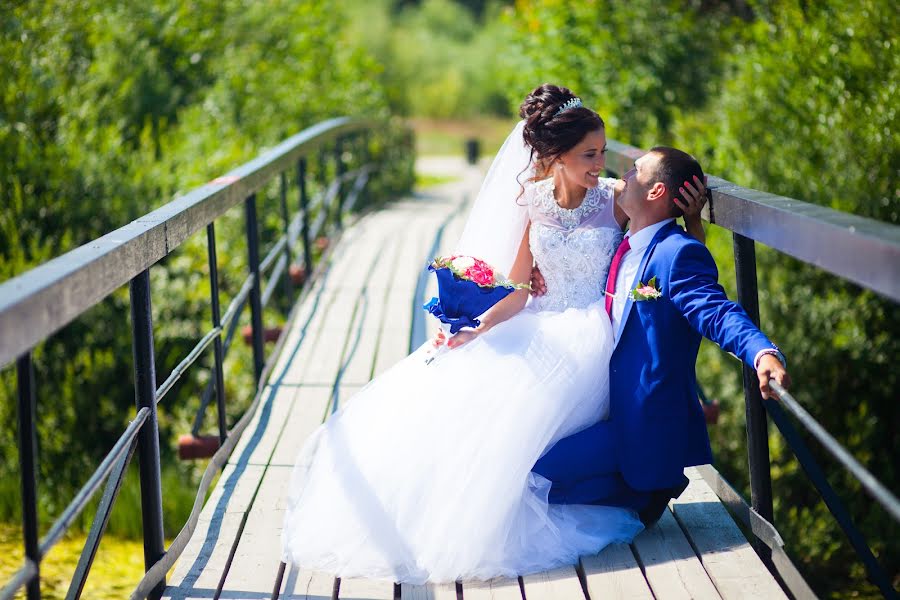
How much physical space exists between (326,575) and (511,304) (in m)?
1.04

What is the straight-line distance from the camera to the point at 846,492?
7555 millimetres

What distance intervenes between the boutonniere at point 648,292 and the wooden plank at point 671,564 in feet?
2.25

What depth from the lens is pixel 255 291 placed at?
201 inches

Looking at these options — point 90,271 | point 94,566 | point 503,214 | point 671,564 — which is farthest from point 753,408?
point 94,566

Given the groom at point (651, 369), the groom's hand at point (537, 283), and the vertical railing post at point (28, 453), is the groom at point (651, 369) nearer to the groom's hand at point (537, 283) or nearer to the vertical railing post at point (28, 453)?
the groom's hand at point (537, 283)

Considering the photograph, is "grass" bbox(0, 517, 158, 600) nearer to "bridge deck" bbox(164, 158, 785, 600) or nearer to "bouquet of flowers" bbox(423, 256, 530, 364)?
"bridge deck" bbox(164, 158, 785, 600)

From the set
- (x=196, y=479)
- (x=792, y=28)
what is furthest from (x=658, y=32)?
(x=196, y=479)

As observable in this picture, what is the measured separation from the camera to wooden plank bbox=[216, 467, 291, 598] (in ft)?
9.34

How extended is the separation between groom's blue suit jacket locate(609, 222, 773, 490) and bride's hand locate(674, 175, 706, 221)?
113mm

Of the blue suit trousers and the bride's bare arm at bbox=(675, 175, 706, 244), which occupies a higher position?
the bride's bare arm at bbox=(675, 175, 706, 244)

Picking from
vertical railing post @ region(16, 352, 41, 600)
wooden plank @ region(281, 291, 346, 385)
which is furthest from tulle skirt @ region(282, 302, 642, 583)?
wooden plank @ region(281, 291, 346, 385)

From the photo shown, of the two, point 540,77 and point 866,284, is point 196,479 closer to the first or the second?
point 540,77

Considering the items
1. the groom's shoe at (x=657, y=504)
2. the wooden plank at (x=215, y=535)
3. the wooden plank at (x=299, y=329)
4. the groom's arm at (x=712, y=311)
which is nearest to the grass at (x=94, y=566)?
the wooden plank at (x=299, y=329)

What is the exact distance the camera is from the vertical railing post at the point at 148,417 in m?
2.74
